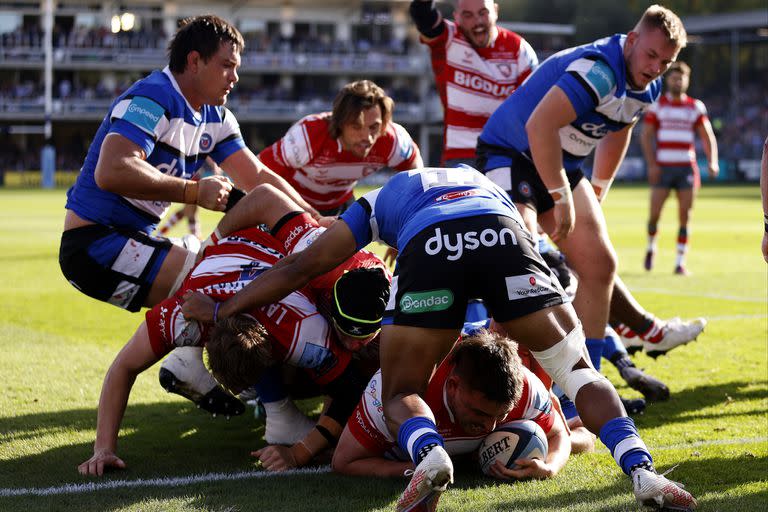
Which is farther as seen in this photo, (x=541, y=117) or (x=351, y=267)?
(x=541, y=117)

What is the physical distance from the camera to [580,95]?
5.67 m

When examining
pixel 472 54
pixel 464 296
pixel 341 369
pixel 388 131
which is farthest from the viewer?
pixel 472 54

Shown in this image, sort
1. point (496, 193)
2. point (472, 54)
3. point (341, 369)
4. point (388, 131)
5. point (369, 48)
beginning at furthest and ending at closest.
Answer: point (369, 48) → point (472, 54) → point (388, 131) → point (341, 369) → point (496, 193)

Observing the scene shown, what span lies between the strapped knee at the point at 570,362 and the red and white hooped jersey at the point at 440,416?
0.39 meters

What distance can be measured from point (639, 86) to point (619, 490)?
8.33 ft

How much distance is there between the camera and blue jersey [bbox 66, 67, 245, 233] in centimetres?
574

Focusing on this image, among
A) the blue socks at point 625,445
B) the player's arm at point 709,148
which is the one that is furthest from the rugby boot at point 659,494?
the player's arm at point 709,148

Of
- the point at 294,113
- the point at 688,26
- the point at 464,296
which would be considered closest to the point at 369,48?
the point at 294,113

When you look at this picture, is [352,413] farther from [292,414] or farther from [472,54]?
[472,54]

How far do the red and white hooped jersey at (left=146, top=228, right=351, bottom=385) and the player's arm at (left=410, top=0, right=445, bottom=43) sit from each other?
312 cm

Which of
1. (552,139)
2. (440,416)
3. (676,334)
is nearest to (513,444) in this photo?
(440,416)

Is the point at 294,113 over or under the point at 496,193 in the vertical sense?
under

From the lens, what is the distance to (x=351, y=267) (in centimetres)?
521

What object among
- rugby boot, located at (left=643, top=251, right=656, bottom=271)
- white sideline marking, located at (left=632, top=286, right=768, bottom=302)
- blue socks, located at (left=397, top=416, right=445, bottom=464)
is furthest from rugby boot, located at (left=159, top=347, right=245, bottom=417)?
rugby boot, located at (left=643, top=251, right=656, bottom=271)
